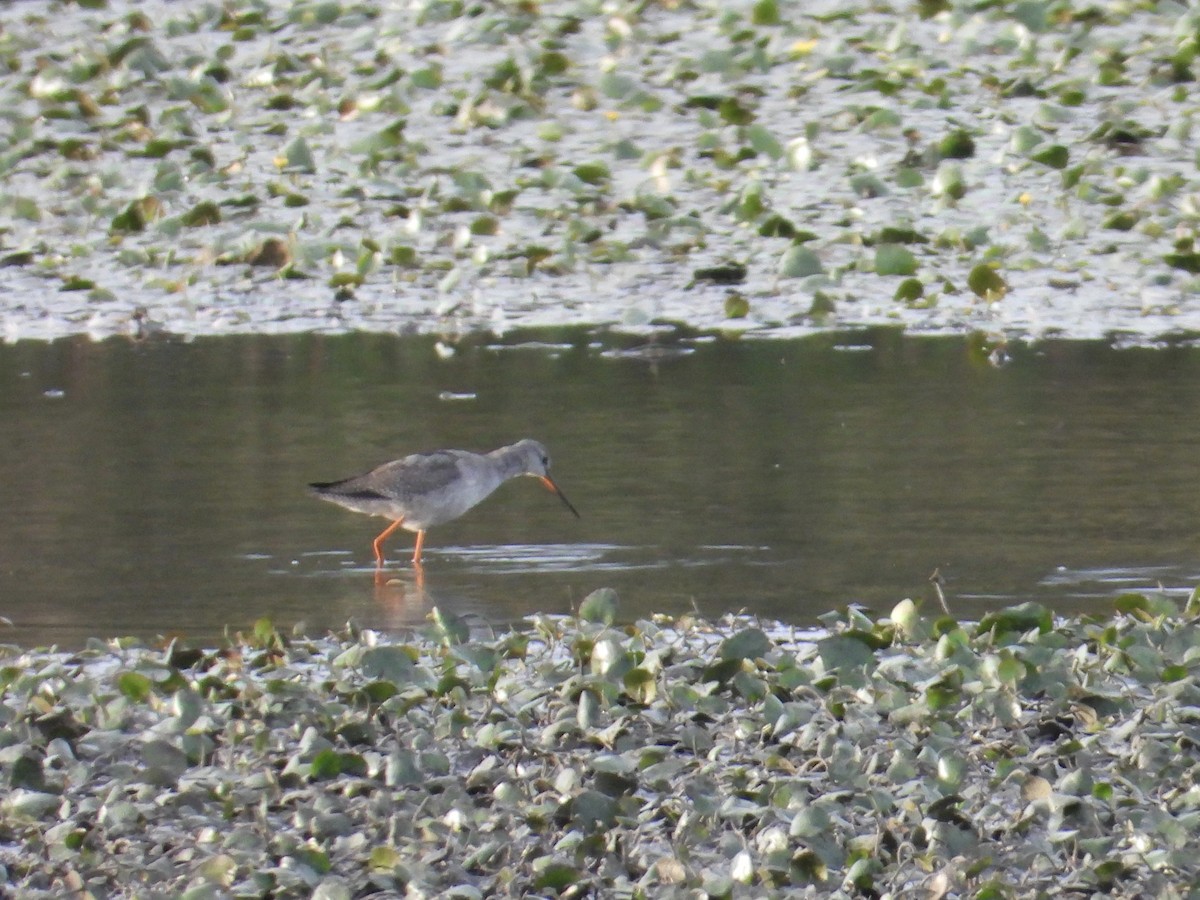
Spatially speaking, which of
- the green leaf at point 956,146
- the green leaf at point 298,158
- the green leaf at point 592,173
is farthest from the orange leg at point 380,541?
the green leaf at point 956,146

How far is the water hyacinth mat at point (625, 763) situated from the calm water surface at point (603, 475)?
1.13 m

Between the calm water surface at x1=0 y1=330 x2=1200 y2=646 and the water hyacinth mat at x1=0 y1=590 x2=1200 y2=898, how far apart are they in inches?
44.6

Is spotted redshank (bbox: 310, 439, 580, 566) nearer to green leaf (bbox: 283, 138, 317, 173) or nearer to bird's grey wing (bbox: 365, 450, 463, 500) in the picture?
bird's grey wing (bbox: 365, 450, 463, 500)

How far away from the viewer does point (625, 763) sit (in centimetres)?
621

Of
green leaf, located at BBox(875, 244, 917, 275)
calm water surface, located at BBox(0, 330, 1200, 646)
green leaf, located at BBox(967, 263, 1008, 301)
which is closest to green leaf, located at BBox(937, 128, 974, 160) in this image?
green leaf, located at BBox(875, 244, 917, 275)

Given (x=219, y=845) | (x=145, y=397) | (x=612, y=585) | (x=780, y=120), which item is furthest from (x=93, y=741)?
(x=780, y=120)

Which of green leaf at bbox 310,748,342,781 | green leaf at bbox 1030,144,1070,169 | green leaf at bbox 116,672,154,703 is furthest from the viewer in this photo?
green leaf at bbox 1030,144,1070,169

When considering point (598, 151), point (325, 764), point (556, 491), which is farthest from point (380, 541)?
point (598, 151)

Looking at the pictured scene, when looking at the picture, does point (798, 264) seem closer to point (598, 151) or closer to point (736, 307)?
point (736, 307)

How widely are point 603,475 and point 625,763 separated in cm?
444

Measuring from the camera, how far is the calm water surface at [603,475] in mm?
8602

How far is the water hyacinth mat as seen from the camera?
5.71 m

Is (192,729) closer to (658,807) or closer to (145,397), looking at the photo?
(658,807)

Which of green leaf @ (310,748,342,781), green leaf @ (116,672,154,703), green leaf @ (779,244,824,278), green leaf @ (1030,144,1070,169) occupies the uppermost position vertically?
green leaf @ (310,748,342,781)
